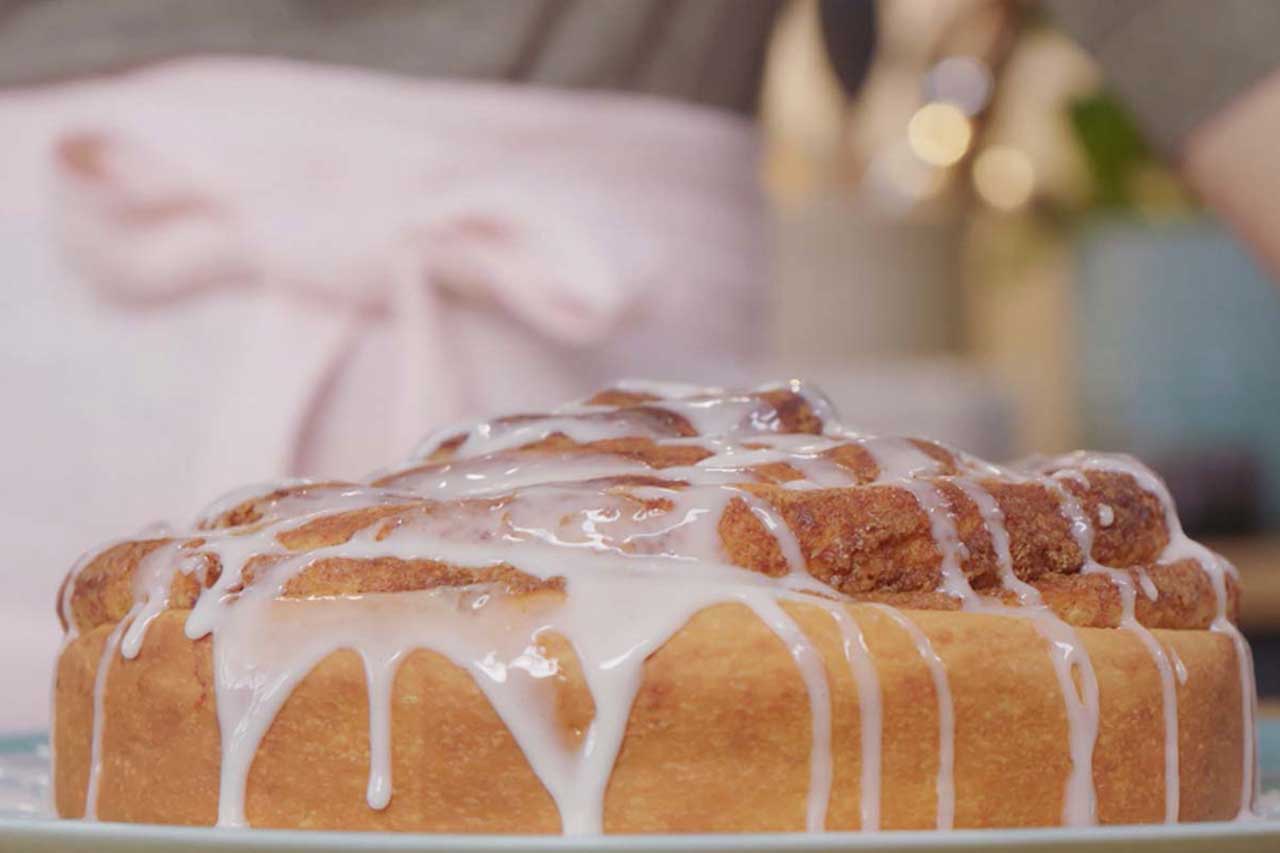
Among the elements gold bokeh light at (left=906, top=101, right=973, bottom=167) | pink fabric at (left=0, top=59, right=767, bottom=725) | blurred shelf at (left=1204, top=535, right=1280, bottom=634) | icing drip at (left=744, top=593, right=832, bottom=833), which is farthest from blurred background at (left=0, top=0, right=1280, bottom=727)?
gold bokeh light at (left=906, top=101, right=973, bottom=167)

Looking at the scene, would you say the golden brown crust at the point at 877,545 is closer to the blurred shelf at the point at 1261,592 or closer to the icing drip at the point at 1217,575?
the icing drip at the point at 1217,575

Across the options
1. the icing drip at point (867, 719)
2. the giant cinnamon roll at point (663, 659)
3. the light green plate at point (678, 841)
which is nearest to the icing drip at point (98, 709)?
the giant cinnamon roll at point (663, 659)

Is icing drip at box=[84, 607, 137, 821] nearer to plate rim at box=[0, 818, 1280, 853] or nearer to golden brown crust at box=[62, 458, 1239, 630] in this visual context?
golden brown crust at box=[62, 458, 1239, 630]

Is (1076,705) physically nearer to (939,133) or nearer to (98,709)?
(98,709)

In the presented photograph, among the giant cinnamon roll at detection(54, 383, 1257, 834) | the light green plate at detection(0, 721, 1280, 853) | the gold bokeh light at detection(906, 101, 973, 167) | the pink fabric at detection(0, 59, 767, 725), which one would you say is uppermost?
the gold bokeh light at detection(906, 101, 973, 167)

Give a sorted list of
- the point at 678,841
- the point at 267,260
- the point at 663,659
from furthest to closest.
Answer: the point at 267,260, the point at 663,659, the point at 678,841

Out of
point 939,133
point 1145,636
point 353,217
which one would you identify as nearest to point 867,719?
point 1145,636

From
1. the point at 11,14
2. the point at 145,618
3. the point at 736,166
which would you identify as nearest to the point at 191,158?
the point at 11,14
